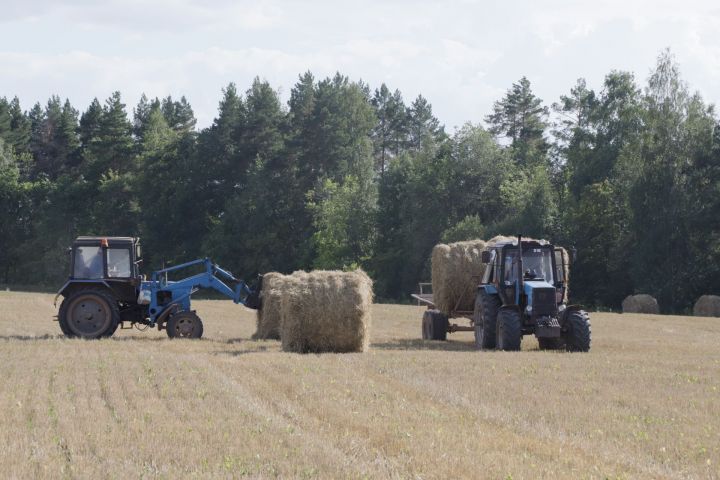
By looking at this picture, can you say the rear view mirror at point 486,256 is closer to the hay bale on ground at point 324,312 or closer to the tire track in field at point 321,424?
the hay bale on ground at point 324,312

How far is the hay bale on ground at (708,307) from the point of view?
38.3 m

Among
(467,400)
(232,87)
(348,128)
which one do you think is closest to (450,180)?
(348,128)

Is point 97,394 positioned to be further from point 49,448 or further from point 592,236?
point 592,236

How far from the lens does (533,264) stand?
2077 centimetres

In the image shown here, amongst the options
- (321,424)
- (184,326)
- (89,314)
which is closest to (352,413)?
(321,424)

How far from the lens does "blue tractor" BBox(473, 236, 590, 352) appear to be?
1970 cm

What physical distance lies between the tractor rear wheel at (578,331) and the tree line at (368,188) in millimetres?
25450

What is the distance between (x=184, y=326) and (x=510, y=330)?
6.98 meters

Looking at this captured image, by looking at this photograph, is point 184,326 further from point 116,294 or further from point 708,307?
point 708,307

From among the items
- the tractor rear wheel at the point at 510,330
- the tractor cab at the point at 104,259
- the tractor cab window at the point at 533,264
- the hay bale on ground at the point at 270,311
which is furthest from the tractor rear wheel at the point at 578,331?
the tractor cab at the point at 104,259

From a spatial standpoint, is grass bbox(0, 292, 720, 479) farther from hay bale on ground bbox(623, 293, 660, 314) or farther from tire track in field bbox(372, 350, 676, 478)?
hay bale on ground bbox(623, 293, 660, 314)

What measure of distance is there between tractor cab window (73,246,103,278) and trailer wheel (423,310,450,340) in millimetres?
7241

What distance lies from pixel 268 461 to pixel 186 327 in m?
13.2

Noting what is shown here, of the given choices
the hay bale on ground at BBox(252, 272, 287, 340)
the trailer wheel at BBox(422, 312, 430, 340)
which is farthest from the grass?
the trailer wheel at BBox(422, 312, 430, 340)
